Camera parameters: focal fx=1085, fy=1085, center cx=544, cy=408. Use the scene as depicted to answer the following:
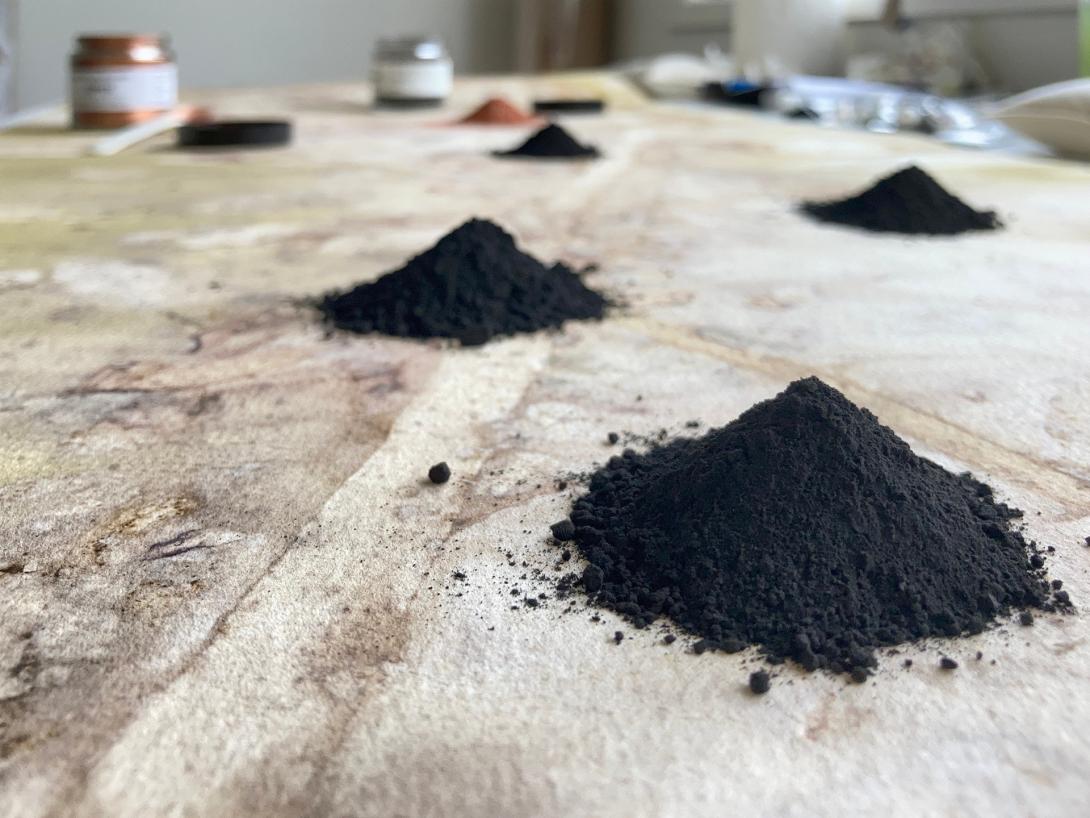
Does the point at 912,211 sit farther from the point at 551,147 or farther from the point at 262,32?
the point at 262,32

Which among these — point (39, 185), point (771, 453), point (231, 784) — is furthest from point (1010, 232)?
point (39, 185)

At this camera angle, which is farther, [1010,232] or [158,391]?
[1010,232]

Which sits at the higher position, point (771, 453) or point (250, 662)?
point (771, 453)

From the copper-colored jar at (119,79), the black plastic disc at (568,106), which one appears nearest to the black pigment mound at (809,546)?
the copper-colored jar at (119,79)

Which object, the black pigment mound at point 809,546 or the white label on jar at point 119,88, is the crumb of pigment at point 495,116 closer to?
the white label on jar at point 119,88

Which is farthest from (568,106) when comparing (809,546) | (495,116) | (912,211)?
(809,546)

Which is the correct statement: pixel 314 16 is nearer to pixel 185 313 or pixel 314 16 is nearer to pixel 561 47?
pixel 561 47

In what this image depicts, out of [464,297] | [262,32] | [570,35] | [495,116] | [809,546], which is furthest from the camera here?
[570,35]
